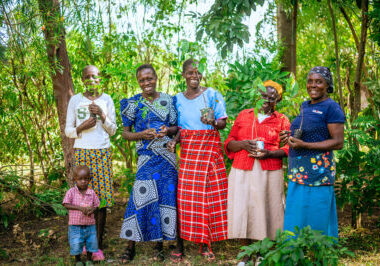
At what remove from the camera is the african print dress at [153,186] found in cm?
372

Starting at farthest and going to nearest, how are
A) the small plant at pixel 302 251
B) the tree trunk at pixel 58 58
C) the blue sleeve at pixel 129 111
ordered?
1. the tree trunk at pixel 58 58
2. the blue sleeve at pixel 129 111
3. the small plant at pixel 302 251

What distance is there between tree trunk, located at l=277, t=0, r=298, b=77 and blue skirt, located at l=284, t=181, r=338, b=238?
2865mm

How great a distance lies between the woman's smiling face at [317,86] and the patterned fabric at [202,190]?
103 cm

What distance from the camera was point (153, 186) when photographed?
12.3ft

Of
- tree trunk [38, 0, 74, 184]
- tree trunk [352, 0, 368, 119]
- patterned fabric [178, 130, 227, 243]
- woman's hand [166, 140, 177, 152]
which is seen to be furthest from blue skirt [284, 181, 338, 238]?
tree trunk [38, 0, 74, 184]

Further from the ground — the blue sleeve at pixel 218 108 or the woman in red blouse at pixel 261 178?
the blue sleeve at pixel 218 108

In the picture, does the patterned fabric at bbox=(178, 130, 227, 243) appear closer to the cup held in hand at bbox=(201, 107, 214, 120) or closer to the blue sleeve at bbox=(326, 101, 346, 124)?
the cup held in hand at bbox=(201, 107, 214, 120)

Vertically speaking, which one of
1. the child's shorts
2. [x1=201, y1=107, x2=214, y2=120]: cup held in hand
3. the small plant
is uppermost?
[x1=201, y1=107, x2=214, y2=120]: cup held in hand

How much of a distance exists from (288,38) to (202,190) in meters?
3.05

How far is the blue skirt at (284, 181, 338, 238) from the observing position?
3074 mm

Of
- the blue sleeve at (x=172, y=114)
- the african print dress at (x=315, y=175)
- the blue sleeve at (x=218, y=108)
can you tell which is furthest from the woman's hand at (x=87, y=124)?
the african print dress at (x=315, y=175)

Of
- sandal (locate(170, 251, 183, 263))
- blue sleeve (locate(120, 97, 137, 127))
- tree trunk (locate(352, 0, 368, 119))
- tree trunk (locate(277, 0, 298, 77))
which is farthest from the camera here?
tree trunk (locate(277, 0, 298, 77))

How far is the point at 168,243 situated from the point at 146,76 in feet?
6.22

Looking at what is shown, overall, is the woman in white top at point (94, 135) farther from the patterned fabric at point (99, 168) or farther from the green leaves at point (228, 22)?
the green leaves at point (228, 22)
